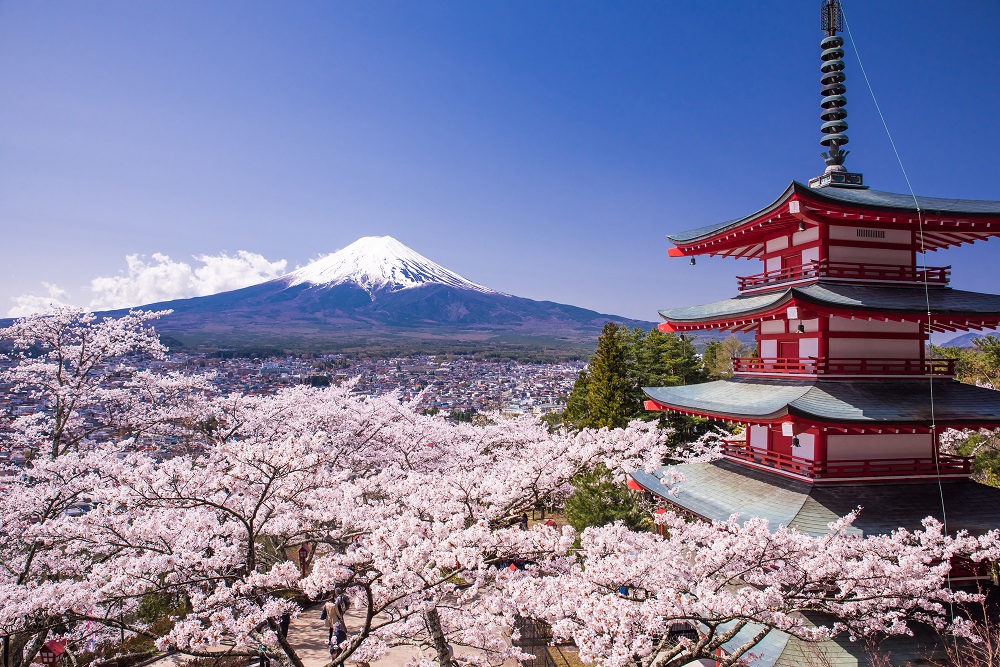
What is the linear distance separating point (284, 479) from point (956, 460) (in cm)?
1106

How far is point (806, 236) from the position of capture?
8883 millimetres

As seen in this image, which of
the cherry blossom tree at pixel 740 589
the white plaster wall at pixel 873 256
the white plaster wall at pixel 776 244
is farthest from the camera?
the white plaster wall at pixel 776 244

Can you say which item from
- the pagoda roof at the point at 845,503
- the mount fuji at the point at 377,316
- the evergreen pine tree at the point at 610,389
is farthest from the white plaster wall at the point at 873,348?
the mount fuji at the point at 377,316

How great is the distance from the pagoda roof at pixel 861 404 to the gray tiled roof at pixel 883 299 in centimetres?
131

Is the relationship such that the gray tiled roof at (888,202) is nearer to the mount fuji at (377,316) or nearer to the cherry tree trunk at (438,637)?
the cherry tree trunk at (438,637)

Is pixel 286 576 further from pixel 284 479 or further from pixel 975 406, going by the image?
pixel 975 406

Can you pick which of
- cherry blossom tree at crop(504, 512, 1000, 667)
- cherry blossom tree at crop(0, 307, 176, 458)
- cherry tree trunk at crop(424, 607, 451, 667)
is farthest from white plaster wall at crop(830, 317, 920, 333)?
cherry blossom tree at crop(0, 307, 176, 458)

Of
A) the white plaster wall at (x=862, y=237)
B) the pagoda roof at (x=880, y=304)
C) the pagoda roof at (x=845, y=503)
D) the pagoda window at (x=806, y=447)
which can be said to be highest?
the white plaster wall at (x=862, y=237)

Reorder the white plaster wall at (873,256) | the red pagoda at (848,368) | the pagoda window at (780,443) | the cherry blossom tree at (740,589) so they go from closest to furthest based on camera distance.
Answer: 1. the cherry blossom tree at (740,589)
2. the red pagoda at (848,368)
3. the white plaster wall at (873,256)
4. the pagoda window at (780,443)

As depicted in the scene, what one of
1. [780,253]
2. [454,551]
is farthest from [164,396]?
[780,253]

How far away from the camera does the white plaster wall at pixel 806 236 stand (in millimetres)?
8633

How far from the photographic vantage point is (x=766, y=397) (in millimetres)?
8430

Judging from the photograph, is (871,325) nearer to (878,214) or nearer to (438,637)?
(878,214)

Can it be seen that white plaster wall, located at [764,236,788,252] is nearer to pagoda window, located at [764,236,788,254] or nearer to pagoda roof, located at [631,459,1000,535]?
pagoda window, located at [764,236,788,254]
